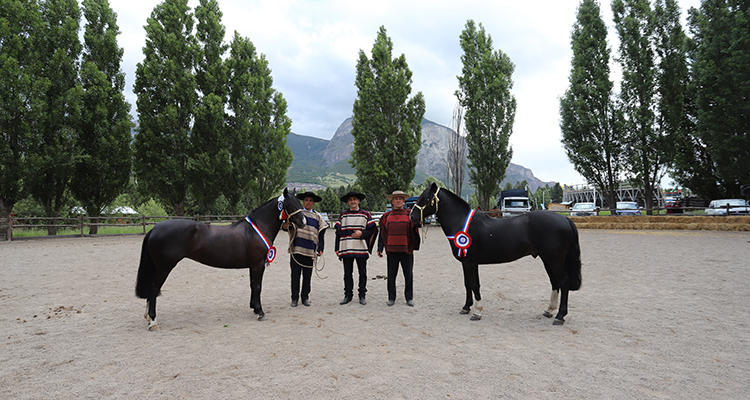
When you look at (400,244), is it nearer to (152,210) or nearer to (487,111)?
(487,111)

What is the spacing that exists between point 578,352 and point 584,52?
2669 centimetres

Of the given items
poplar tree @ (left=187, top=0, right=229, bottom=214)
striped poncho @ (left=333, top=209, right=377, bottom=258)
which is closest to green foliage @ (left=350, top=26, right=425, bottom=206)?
poplar tree @ (left=187, top=0, right=229, bottom=214)

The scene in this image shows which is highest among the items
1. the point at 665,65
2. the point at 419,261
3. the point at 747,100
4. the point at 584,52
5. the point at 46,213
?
the point at 584,52

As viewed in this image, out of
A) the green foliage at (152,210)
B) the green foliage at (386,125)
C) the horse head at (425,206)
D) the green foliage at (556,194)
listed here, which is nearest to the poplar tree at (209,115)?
the green foliage at (386,125)

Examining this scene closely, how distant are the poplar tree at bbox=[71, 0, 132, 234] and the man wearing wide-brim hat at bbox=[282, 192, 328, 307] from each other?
18.6m

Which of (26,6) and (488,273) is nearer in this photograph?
(488,273)

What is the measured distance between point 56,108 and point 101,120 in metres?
1.98

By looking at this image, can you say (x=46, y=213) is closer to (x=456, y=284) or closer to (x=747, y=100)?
(x=456, y=284)

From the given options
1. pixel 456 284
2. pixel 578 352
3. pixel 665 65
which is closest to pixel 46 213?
pixel 456 284

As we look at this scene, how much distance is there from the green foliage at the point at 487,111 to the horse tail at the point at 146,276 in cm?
2557

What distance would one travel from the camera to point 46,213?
59.9ft

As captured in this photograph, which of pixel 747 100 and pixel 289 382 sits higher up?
pixel 747 100

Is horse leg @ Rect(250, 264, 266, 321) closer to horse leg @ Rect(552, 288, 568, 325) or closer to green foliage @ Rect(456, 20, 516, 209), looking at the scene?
horse leg @ Rect(552, 288, 568, 325)

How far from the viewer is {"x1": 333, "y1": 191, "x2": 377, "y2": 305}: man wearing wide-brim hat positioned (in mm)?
5441
